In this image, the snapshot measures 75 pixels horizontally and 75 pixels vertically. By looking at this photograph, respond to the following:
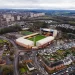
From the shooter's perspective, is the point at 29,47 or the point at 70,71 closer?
the point at 70,71

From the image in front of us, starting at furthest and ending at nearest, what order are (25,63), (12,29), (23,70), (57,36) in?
(12,29) < (57,36) < (25,63) < (23,70)

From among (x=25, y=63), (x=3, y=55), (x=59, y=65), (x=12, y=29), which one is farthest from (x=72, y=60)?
(x=12, y=29)

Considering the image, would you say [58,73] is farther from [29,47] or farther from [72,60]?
[29,47]

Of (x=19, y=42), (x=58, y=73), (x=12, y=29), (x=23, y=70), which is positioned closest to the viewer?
(x=58, y=73)

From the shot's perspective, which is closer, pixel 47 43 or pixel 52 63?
pixel 52 63

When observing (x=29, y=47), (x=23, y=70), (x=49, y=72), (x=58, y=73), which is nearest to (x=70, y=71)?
(x=58, y=73)

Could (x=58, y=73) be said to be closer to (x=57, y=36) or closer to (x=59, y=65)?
(x=59, y=65)

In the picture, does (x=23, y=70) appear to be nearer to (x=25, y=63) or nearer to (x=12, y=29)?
(x=25, y=63)

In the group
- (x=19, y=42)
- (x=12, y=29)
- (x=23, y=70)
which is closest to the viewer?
(x=23, y=70)

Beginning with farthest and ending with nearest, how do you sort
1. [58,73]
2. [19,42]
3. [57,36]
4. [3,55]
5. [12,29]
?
1. [12,29]
2. [57,36]
3. [19,42]
4. [3,55]
5. [58,73]
